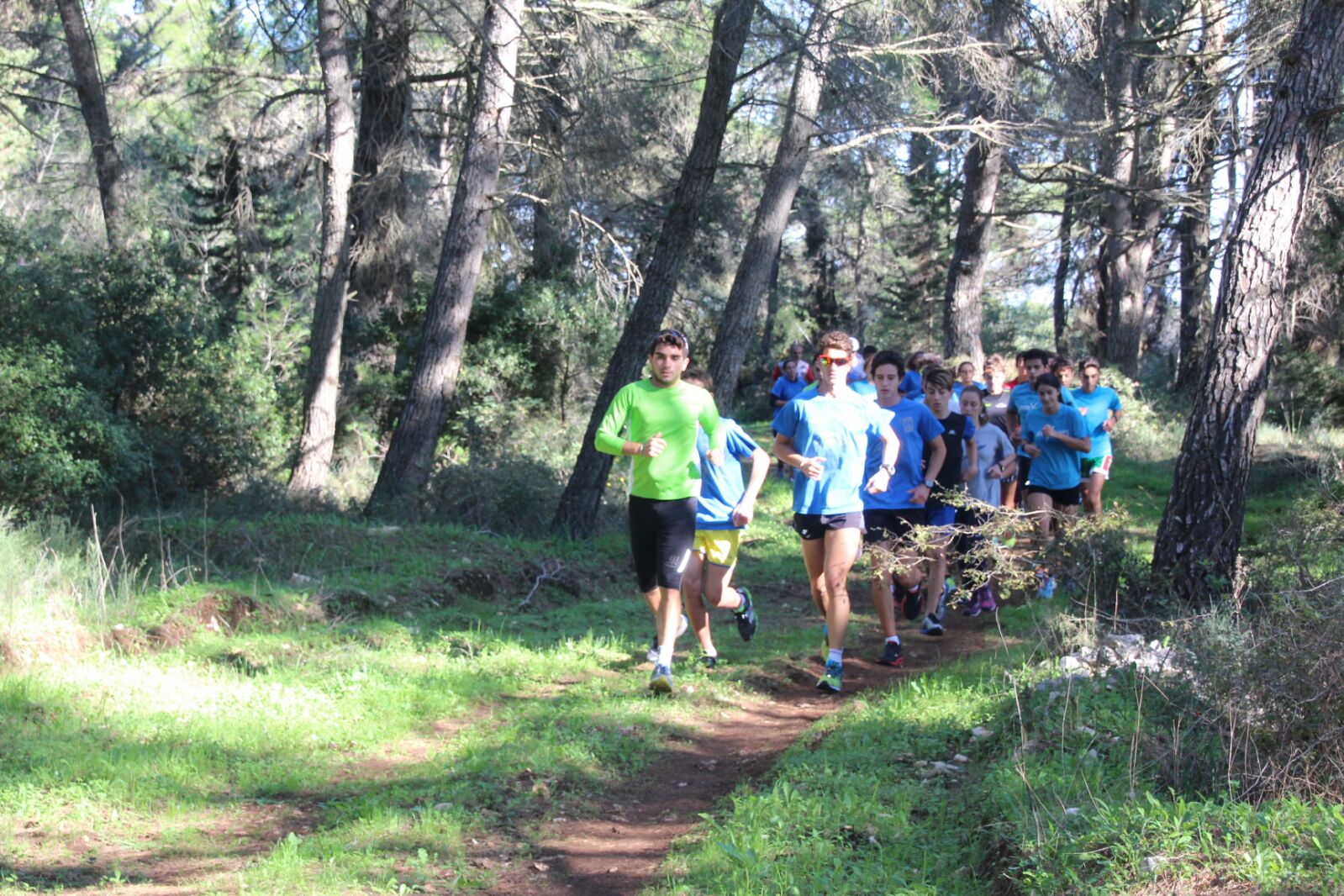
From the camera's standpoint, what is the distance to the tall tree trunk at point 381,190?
54.9ft

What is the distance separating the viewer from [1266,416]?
20656mm

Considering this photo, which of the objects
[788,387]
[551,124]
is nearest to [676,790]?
[551,124]

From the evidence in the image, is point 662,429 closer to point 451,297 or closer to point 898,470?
point 898,470

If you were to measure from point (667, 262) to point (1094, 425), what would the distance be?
4854 millimetres

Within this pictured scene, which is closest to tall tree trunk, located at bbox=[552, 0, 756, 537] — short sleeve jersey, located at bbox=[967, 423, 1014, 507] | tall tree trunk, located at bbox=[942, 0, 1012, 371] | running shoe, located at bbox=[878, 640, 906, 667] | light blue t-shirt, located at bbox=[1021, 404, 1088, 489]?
short sleeve jersey, located at bbox=[967, 423, 1014, 507]

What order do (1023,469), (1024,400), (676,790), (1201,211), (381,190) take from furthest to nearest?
1. (1201,211)
2. (381,190)
3. (1024,400)
4. (1023,469)
5. (676,790)

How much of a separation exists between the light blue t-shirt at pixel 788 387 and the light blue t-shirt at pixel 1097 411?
7023mm

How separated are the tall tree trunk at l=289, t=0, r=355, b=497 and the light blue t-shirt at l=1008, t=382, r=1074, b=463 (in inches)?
363

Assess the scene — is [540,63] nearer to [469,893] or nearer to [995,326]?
[469,893]

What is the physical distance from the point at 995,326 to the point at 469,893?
54.2 metres

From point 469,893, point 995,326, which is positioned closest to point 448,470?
point 469,893

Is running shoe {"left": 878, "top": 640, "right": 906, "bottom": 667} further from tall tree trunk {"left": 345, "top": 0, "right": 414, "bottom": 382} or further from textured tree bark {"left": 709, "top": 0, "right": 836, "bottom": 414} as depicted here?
tall tree trunk {"left": 345, "top": 0, "right": 414, "bottom": 382}

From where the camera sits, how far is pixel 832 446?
759cm

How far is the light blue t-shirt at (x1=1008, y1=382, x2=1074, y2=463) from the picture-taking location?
11016mm
